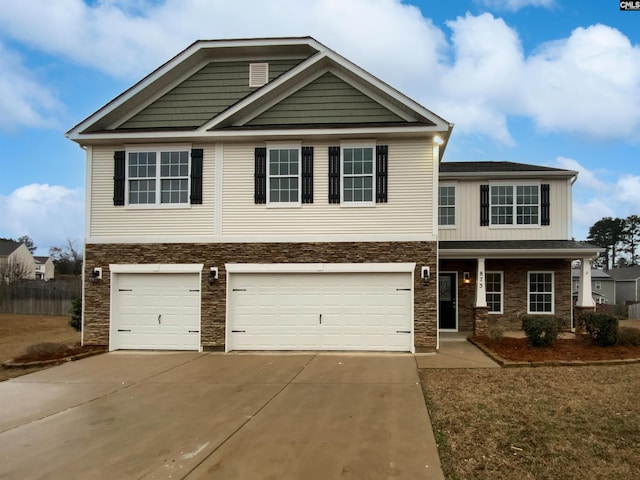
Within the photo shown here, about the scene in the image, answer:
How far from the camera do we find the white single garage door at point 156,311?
1252 cm

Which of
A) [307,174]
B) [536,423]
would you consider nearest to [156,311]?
[307,174]

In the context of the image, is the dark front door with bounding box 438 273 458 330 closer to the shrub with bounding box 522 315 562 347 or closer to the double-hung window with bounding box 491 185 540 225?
the double-hung window with bounding box 491 185 540 225

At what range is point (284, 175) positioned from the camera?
1245cm

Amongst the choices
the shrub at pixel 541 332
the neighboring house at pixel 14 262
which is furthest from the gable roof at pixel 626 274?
the neighboring house at pixel 14 262

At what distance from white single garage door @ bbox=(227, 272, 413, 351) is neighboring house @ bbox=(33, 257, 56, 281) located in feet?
237

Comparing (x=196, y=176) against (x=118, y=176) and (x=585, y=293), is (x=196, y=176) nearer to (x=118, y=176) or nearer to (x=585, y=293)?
(x=118, y=176)

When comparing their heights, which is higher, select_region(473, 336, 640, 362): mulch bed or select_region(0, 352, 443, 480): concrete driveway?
select_region(473, 336, 640, 362): mulch bed

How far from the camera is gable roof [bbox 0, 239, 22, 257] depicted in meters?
57.0

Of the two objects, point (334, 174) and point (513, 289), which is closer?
point (334, 174)

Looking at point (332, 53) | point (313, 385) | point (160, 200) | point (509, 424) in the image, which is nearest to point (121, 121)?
point (160, 200)

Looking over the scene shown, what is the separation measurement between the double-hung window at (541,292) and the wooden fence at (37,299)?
2695 cm

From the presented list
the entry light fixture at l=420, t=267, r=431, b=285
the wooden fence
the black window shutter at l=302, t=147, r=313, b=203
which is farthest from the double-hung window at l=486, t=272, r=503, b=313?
the wooden fence

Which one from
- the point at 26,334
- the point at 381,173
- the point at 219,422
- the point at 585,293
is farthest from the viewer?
the point at 26,334

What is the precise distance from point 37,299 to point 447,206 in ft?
90.7
